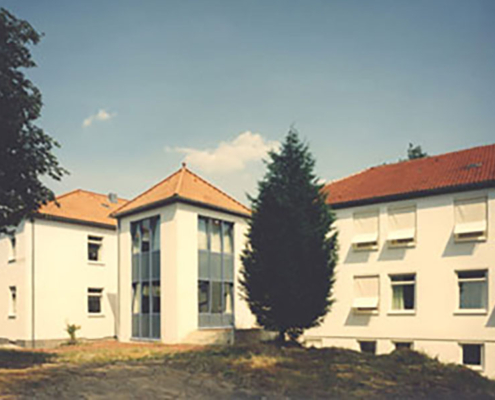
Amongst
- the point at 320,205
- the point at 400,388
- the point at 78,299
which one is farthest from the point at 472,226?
the point at 78,299

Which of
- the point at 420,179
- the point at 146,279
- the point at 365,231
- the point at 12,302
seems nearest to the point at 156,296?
the point at 146,279

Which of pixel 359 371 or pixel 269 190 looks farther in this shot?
pixel 269 190

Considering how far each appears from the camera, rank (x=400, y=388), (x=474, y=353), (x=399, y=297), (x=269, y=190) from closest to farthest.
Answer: (x=400, y=388), (x=269, y=190), (x=474, y=353), (x=399, y=297)

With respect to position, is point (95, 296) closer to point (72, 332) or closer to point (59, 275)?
point (59, 275)

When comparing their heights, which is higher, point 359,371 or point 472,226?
point 472,226

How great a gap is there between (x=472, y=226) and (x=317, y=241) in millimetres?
7726

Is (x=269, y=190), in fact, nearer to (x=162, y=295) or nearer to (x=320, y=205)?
(x=320, y=205)

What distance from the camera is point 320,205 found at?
20797 millimetres

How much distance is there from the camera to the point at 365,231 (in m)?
26.3

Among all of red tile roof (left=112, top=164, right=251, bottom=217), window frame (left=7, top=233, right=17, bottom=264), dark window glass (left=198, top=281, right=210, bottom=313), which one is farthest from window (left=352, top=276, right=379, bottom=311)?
window frame (left=7, top=233, right=17, bottom=264)

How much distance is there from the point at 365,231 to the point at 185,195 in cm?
955

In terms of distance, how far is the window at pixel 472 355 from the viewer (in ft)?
72.6

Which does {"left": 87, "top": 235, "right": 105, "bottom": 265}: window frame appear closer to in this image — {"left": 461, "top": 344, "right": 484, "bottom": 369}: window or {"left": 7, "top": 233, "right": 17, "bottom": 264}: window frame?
{"left": 7, "top": 233, "right": 17, "bottom": 264}: window frame

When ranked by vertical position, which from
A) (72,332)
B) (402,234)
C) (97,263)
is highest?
(402,234)
